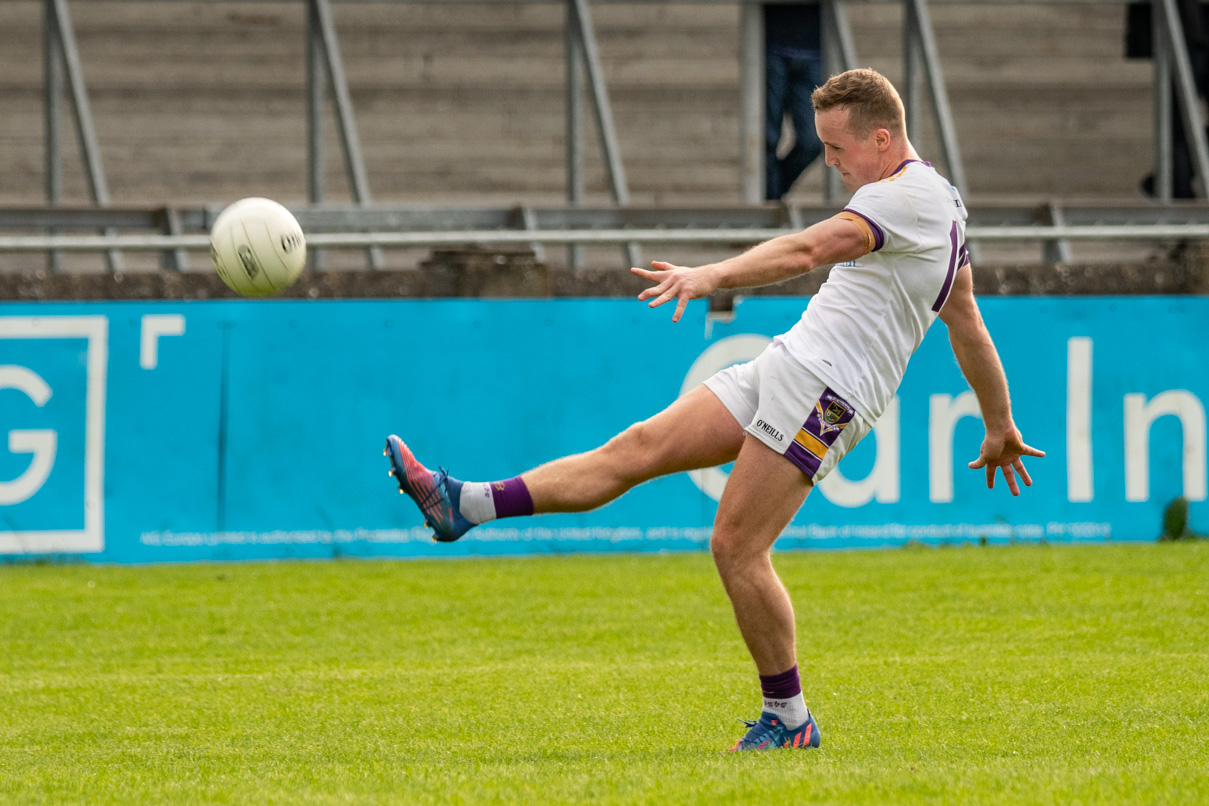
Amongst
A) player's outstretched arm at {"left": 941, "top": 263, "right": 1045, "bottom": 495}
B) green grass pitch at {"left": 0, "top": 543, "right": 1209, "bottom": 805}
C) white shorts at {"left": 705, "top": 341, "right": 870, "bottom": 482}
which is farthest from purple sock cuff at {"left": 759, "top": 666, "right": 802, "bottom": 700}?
player's outstretched arm at {"left": 941, "top": 263, "right": 1045, "bottom": 495}

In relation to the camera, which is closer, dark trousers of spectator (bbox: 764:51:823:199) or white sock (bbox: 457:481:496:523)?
white sock (bbox: 457:481:496:523)

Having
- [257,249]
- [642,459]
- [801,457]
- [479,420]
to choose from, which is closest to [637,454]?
[642,459]

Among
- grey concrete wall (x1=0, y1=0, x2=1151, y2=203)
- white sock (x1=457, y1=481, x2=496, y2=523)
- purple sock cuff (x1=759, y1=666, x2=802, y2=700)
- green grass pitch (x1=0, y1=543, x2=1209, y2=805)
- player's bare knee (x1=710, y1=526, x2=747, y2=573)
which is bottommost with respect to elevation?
green grass pitch (x1=0, y1=543, x2=1209, y2=805)

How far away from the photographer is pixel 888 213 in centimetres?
468

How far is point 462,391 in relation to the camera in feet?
34.7

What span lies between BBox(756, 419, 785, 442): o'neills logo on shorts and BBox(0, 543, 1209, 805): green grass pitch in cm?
99

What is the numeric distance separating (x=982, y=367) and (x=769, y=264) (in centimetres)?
114

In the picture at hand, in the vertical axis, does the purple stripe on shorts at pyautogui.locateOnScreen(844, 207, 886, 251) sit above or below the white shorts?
above

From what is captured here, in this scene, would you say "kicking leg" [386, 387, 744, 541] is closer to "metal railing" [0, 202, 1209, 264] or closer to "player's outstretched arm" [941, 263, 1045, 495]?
"player's outstretched arm" [941, 263, 1045, 495]

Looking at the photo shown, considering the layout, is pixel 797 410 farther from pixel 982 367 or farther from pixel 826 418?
pixel 982 367

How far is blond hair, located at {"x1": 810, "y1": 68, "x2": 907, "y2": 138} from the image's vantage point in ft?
15.7

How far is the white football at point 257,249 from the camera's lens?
6.00 metres

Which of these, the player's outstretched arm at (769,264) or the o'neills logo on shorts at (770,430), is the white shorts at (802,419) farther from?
the player's outstretched arm at (769,264)

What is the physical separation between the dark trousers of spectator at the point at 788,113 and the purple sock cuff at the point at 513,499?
9769mm
